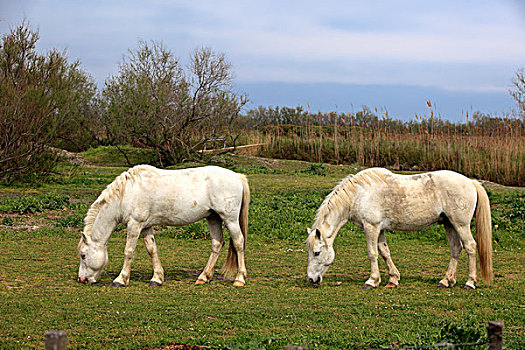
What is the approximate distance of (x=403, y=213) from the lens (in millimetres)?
8461

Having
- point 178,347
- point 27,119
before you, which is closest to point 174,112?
point 27,119

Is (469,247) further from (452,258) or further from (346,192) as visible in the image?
(346,192)

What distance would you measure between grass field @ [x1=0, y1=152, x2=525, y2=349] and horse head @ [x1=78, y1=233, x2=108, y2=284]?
145mm

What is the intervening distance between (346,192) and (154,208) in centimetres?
295

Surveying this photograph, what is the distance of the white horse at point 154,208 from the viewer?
8.45 m

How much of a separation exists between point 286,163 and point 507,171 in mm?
9457

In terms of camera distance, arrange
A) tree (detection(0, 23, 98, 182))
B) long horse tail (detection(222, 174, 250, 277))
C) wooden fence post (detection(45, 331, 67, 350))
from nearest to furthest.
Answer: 1. wooden fence post (detection(45, 331, 67, 350))
2. long horse tail (detection(222, 174, 250, 277))
3. tree (detection(0, 23, 98, 182))

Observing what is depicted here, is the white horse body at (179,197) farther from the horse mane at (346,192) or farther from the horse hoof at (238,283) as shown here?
the horse mane at (346,192)

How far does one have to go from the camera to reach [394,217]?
8.49 metres

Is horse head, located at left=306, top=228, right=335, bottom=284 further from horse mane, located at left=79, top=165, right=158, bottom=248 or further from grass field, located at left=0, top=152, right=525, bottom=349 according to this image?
horse mane, located at left=79, top=165, right=158, bottom=248

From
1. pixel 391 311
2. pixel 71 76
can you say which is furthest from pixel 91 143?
pixel 391 311

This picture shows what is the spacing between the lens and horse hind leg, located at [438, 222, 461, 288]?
8367 millimetres

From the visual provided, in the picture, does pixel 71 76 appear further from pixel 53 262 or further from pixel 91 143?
pixel 53 262

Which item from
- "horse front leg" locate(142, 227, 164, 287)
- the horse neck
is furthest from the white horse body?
"horse front leg" locate(142, 227, 164, 287)
